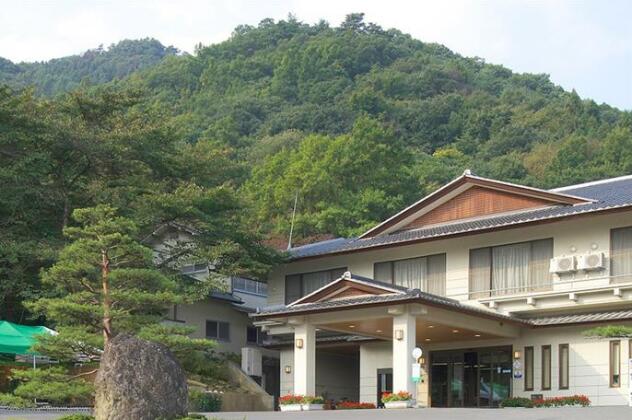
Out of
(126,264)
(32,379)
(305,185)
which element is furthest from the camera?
(305,185)

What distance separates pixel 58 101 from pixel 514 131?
46.5 m

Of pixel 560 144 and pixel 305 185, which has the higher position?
pixel 560 144

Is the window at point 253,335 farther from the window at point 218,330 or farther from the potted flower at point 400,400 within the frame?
the potted flower at point 400,400

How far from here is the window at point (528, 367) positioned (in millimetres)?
29700

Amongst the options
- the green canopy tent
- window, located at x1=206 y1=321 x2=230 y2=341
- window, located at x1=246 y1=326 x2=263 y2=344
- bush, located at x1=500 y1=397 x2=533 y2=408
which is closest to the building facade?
bush, located at x1=500 y1=397 x2=533 y2=408

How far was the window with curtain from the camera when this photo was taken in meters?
27.9

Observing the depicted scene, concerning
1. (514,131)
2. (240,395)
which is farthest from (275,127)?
(240,395)

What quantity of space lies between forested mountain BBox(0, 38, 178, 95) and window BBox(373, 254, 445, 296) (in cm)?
7641

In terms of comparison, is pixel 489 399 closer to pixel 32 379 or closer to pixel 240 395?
pixel 240 395

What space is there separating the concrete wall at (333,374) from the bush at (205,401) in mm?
4326

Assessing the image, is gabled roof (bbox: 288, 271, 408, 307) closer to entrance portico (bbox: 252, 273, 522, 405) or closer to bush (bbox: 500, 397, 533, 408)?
entrance portico (bbox: 252, 273, 522, 405)

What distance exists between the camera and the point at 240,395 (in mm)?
33250

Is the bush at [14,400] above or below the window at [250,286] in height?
below

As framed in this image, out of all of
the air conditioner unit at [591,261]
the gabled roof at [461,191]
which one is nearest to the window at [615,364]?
the air conditioner unit at [591,261]
